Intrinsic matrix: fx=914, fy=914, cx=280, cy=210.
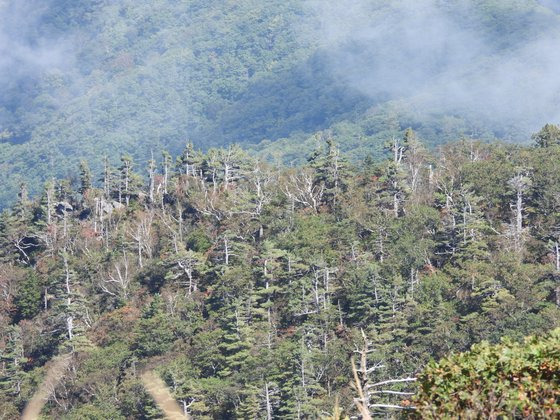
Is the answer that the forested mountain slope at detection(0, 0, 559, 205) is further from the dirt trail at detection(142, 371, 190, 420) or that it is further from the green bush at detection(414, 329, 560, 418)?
the dirt trail at detection(142, 371, 190, 420)

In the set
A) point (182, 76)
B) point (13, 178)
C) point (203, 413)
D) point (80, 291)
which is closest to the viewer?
point (203, 413)

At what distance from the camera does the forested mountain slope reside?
131375 millimetres

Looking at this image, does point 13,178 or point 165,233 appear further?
point 13,178

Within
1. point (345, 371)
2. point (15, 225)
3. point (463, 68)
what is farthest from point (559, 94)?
point (345, 371)

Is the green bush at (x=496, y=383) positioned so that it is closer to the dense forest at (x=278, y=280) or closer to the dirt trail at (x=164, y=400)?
the dirt trail at (x=164, y=400)

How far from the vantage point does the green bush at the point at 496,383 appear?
788cm

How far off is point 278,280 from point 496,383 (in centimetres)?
3323

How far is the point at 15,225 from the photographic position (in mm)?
55375

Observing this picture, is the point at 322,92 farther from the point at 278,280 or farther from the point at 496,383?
the point at 496,383

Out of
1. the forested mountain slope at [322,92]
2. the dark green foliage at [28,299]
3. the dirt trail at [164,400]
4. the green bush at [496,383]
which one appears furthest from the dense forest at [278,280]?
the forested mountain slope at [322,92]

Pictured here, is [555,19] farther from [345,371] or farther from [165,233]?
[345,371]

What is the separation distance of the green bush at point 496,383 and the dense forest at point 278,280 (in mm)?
19015

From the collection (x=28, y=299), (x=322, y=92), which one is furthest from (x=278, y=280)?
(x=322, y=92)

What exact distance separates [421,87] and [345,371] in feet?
417
